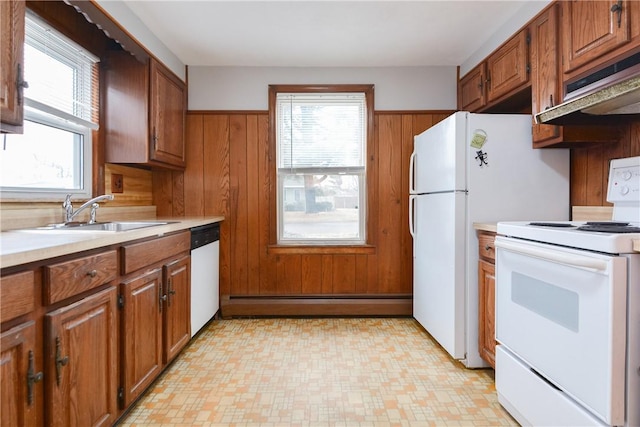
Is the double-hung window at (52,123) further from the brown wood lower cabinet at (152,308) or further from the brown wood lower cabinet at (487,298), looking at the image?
the brown wood lower cabinet at (487,298)

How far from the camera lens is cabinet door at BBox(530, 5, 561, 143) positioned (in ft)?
6.40

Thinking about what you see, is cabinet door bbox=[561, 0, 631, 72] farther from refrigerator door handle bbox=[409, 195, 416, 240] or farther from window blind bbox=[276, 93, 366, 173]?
window blind bbox=[276, 93, 366, 173]

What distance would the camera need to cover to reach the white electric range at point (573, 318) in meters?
1.14

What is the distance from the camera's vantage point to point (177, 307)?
2256 mm

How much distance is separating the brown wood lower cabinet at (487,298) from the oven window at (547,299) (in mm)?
359

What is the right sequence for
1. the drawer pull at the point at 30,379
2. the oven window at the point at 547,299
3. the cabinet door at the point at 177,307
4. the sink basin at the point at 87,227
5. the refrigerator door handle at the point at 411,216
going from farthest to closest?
the refrigerator door handle at the point at 411,216, the cabinet door at the point at 177,307, the sink basin at the point at 87,227, the oven window at the point at 547,299, the drawer pull at the point at 30,379

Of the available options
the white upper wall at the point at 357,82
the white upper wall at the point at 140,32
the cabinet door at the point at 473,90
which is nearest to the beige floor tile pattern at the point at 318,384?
the cabinet door at the point at 473,90

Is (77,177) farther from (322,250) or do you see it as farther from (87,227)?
(322,250)

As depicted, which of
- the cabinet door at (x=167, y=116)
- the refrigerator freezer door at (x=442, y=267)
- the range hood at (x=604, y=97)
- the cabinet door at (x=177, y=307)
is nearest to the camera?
the range hood at (x=604, y=97)

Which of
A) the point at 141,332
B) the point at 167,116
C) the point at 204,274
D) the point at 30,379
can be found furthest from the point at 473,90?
the point at 30,379

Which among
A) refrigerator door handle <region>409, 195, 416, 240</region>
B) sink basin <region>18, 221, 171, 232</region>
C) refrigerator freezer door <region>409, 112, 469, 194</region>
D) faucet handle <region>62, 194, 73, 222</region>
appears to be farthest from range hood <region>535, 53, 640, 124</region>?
faucet handle <region>62, 194, 73, 222</region>

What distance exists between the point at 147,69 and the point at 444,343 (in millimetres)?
2781

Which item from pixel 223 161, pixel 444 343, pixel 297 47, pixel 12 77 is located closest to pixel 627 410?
pixel 444 343

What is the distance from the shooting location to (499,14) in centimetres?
235
